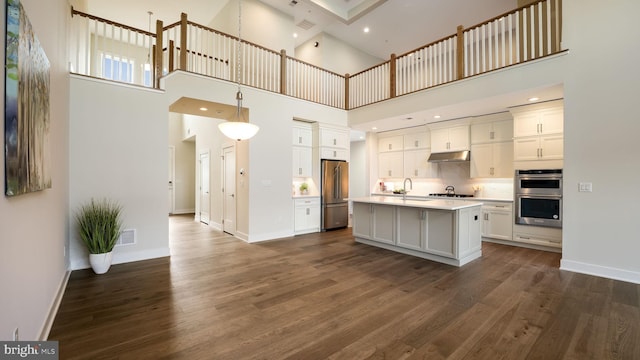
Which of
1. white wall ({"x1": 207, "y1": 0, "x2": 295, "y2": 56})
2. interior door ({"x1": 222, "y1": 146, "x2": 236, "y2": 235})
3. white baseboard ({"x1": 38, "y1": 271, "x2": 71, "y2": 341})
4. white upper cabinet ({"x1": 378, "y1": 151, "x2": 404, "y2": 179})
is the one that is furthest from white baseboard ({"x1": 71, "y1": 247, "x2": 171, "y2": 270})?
white upper cabinet ({"x1": 378, "y1": 151, "x2": 404, "y2": 179})

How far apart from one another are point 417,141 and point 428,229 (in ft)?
11.5

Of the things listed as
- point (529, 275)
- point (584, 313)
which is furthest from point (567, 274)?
point (584, 313)

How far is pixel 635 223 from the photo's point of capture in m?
3.38

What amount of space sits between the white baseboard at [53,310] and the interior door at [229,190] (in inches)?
122

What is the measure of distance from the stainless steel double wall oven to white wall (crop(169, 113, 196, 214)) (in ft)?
32.6

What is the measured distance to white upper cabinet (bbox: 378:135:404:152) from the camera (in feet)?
24.5

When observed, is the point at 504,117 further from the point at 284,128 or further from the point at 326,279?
the point at 326,279

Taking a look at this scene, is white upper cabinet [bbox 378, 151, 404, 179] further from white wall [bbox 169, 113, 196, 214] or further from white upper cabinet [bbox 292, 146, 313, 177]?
white wall [bbox 169, 113, 196, 214]

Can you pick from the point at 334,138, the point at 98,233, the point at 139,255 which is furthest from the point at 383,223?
the point at 98,233

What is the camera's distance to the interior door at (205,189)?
25.2ft

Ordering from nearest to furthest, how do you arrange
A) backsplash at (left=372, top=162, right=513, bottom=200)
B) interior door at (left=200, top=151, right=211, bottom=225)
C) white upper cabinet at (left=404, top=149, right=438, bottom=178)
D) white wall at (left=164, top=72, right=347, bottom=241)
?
white wall at (left=164, top=72, right=347, bottom=241)
backsplash at (left=372, top=162, right=513, bottom=200)
white upper cabinet at (left=404, top=149, right=438, bottom=178)
interior door at (left=200, top=151, right=211, bottom=225)

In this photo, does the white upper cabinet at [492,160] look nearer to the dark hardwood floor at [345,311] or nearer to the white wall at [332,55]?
the dark hardwood floor at [345,311]

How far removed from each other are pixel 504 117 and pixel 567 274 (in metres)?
3.26

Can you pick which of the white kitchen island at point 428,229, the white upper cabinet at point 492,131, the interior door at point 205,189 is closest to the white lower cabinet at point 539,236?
the white kitchen island at point 428,229
